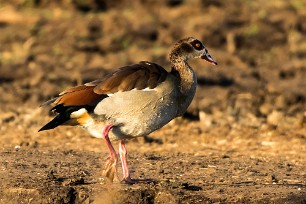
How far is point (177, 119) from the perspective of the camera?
38.1 ft

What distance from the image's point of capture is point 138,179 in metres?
8.27

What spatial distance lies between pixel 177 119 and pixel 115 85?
3639 millimetres

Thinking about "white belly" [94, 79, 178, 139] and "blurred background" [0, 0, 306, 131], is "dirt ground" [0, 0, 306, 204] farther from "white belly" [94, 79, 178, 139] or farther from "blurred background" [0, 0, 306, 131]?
"white belly" [94, 79, 178, 139]

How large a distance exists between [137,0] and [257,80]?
482cm

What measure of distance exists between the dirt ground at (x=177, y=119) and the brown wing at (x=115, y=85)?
68 centimetres

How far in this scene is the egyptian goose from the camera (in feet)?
26.1

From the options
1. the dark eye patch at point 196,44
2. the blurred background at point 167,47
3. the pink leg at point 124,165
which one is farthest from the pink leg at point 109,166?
the blurred background at point 167,47

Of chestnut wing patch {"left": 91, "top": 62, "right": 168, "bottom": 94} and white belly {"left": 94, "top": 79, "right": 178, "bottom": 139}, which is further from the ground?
chestnut wing patch {"left": 91, "top": 62, "right": 168, "bottom": 94}

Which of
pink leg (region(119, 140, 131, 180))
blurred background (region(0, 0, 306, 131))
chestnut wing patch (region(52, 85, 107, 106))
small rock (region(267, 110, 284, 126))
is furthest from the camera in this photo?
blurred background (region(0, 0, 306, 131))

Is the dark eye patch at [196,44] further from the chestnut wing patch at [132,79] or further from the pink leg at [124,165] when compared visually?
the pink leg at [124,165]

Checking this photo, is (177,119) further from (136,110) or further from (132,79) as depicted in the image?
(136,110)

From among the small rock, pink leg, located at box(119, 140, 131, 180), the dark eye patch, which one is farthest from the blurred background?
pink leg, located at box(119, 140, 131, 180)

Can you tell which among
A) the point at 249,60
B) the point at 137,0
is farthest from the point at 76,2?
the point at 249,60

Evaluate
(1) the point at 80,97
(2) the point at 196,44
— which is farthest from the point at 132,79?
(2) the point at 196,44
